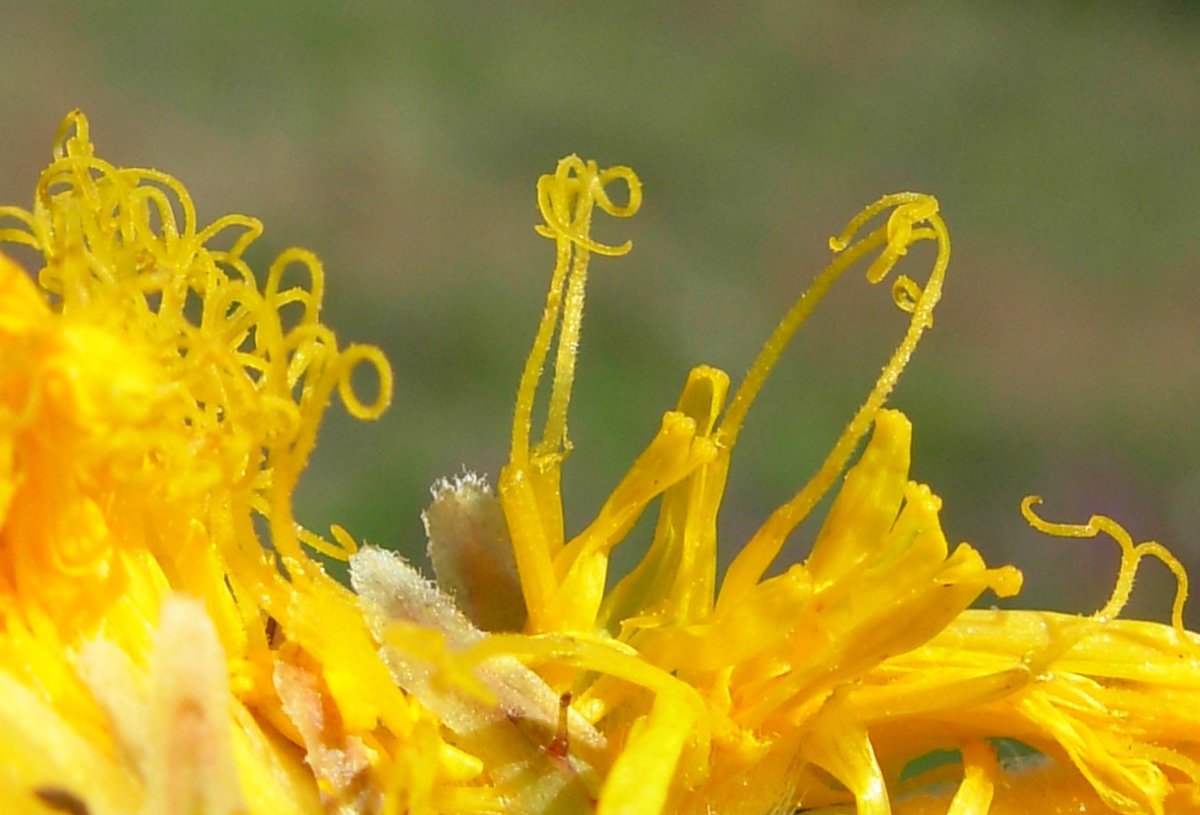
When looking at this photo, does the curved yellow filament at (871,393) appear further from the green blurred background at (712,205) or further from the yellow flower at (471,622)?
the green blurred background at (712,205)

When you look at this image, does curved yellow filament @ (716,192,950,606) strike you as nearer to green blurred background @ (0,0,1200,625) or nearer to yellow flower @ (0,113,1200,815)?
yellow flower @ (0,113,1200,815)

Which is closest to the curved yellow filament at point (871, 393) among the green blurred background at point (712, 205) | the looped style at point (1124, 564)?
the looped style at point (1124, 564)

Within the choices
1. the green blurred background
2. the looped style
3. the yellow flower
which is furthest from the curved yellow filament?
the green blurred background

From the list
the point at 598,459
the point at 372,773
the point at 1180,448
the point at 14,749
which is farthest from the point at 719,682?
the point at 1180,448

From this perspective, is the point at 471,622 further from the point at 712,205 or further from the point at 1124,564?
the point at 712,205

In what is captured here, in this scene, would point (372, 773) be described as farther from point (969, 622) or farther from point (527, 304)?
point (527, 304)

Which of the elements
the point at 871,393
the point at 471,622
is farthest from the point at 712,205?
the point at 471,622

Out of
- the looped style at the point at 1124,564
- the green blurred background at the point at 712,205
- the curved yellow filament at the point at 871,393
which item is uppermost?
the green blurred background at the point at 712,205
